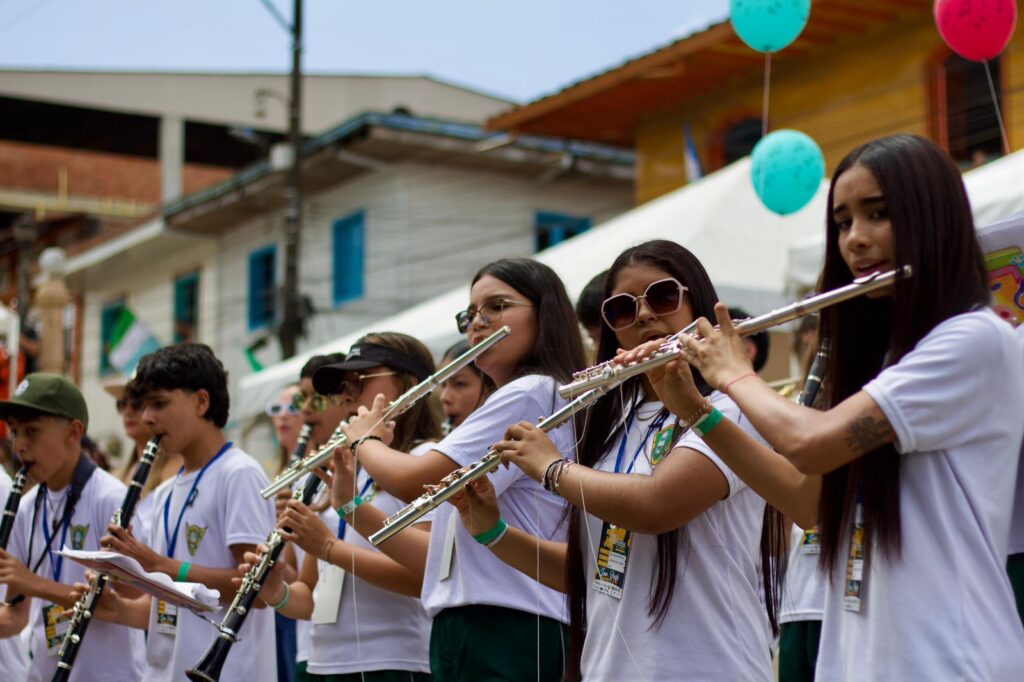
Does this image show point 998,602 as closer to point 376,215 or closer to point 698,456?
point 698,456

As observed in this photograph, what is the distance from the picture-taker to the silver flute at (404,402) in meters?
4.22

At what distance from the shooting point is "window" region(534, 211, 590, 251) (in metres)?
21.8

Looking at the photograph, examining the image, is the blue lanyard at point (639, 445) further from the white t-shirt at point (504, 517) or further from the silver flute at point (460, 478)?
the white t-shirt at point (504, 517)

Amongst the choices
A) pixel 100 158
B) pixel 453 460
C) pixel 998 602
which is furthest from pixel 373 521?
pixel 100 158

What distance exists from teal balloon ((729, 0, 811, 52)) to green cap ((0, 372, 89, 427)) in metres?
4.25

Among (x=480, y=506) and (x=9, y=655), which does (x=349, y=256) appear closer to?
(x=9, y=655)

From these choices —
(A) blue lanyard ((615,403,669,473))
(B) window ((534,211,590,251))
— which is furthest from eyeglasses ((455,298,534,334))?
(B) window ((534,211,590,251))

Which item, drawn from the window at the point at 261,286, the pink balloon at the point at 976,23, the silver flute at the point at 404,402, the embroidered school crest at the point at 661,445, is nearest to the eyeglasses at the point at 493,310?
the silver flute at the point at 404,402

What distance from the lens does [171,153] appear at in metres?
30.2

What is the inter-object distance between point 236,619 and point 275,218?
19.1 meters

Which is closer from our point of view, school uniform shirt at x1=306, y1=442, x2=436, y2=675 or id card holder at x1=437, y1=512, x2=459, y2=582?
id card holder at x1=437, y1=512, x2=459, y2=582

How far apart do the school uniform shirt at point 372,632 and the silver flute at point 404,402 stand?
13.9 inches

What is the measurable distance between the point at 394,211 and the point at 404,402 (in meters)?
16.9

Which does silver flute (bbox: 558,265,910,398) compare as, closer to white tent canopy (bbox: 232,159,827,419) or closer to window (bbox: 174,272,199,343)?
white tent canopy (bbox: 232,159,827,419)
